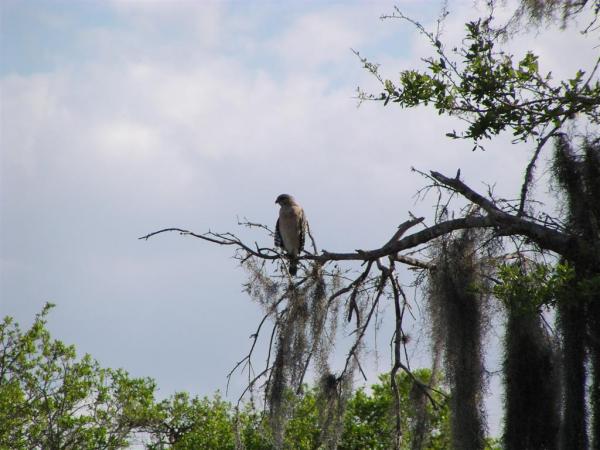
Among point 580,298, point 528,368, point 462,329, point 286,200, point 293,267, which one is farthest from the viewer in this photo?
point 286,200

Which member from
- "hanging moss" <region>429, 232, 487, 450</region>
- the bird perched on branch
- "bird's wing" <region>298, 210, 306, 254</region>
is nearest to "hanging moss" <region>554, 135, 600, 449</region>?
"hanging moss" <region>429, 232, 487, 450</region>

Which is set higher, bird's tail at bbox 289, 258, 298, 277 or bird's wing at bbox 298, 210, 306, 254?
bird's wing at bbox 298, 210, 306, 254

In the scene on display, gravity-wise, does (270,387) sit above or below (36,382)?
below

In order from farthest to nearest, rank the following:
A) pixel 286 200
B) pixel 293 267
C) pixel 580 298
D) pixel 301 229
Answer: pixel 286 200 → pixel 301 229 → pixel 293 267 → pixel 580 298

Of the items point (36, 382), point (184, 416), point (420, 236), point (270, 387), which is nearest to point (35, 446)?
point (36, 382)

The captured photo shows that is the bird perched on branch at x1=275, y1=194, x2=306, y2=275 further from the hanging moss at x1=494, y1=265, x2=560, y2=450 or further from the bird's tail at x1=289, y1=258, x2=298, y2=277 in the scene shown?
the hanging moss at x1=494, y1=265, x2=560, y2=450

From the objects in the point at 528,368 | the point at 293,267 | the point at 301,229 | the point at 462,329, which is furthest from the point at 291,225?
the point at 528,368

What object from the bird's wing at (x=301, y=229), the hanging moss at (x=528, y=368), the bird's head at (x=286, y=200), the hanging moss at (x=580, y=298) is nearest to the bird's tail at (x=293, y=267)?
the hanging moss at (x=528, y=368)

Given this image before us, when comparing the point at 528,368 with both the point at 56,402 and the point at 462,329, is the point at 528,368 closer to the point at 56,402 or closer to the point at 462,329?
the point at 462,329

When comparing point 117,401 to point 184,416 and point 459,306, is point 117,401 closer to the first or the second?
point 184,416

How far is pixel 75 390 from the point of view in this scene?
34.0ft

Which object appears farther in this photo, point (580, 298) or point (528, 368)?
point (528, 368)

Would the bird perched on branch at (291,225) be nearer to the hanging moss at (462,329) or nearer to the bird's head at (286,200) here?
the bird's head at (286,200)

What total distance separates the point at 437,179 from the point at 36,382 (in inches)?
271
